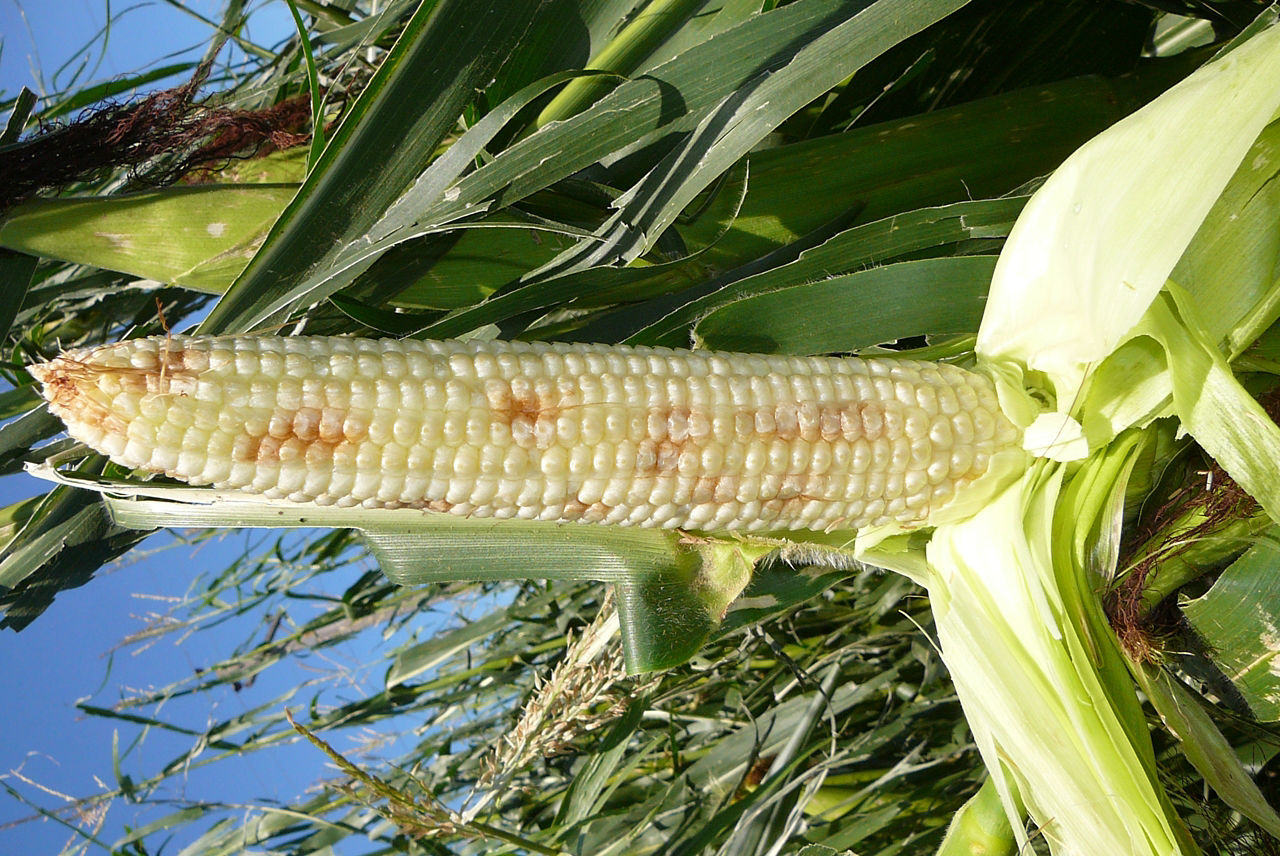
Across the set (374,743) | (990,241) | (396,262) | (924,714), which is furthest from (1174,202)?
(374,743)

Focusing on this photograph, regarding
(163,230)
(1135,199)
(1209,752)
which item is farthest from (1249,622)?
(163,230)

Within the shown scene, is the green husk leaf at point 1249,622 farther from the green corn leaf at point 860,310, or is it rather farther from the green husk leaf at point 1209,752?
the green corn leaf at point 860,310

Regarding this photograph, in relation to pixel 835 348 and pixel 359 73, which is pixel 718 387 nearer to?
pixel 835 348

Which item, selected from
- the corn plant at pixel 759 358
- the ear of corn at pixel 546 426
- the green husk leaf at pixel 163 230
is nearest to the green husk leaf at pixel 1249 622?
the corn plant at pixel 759 358

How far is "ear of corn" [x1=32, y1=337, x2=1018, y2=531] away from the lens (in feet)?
2.36

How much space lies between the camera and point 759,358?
90 centimetres

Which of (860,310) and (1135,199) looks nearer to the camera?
(1135,199)

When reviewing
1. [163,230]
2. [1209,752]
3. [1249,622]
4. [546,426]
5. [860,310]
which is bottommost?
[1209,752]

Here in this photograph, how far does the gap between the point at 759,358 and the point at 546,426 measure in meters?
0.25

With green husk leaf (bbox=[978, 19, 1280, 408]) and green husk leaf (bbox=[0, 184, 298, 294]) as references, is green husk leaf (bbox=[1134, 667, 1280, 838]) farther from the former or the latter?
green husk leaf (bbox=[0, 184, 298, 294])

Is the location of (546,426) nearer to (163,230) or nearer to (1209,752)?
(163,230)

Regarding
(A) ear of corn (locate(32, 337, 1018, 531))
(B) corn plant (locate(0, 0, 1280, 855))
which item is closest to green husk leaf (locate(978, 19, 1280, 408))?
(B) corn plant (locate(0, 0, 1280, 855))

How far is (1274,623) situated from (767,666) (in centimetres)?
108

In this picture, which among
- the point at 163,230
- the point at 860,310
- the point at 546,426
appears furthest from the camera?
the point at 163,230
